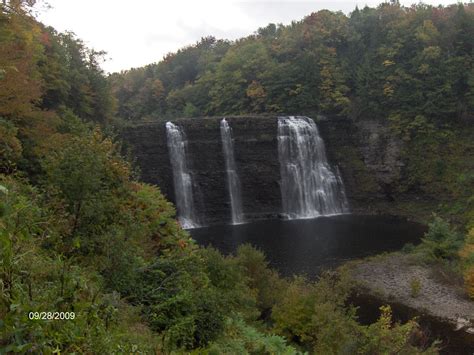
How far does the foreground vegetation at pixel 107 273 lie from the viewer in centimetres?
425

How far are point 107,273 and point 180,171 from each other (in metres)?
29.6

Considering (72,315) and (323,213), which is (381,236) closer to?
(323,213)

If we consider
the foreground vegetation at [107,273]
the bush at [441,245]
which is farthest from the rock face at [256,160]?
the foreground vegetation at [107,273]

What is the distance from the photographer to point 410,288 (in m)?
21.7

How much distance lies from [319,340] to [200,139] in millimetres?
27767

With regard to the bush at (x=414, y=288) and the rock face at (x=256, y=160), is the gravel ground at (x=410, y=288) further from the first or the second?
the rock face at (x=256, y=160)

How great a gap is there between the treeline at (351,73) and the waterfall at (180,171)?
40.9ft

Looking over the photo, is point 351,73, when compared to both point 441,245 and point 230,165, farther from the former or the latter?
point 441,245

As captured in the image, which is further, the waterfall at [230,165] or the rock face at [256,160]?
the waterfall at [230,165]

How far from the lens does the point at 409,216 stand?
37531mm

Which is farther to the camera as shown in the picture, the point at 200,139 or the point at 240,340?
the point at 200,139

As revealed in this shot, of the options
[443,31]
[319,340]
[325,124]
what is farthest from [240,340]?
[443,31]

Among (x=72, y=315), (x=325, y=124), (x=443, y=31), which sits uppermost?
(x=443, y=31)

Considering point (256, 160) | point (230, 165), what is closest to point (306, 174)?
point (256, 160)
